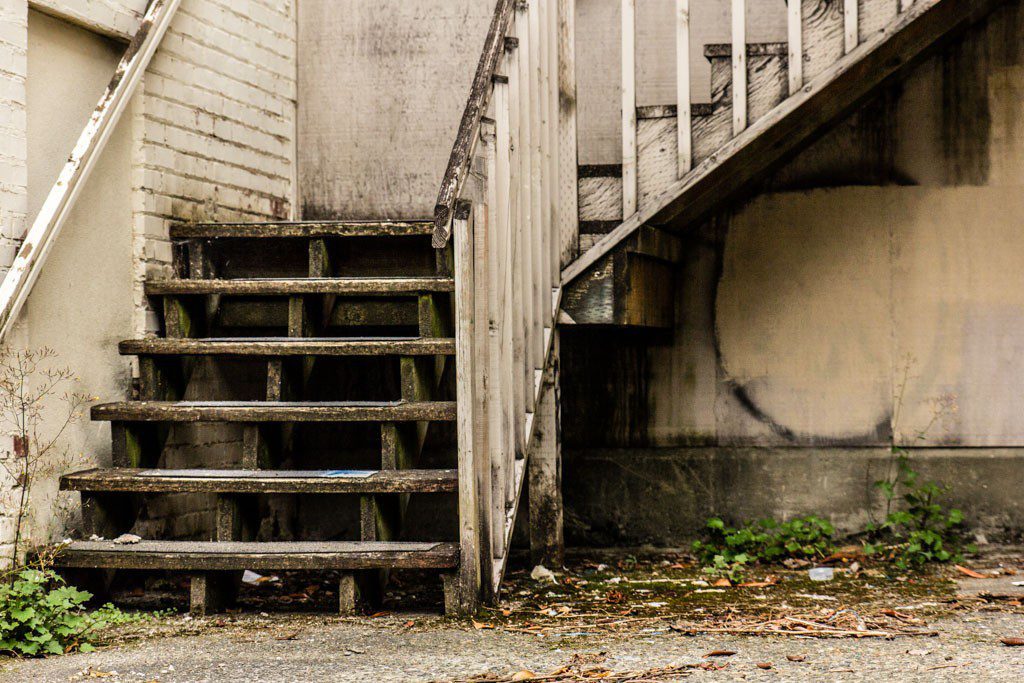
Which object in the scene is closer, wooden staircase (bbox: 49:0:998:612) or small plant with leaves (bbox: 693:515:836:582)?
wooden staircase (bbox: 49:0:998:612)

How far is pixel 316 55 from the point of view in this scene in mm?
5727

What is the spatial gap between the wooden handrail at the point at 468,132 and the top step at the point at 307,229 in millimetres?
994

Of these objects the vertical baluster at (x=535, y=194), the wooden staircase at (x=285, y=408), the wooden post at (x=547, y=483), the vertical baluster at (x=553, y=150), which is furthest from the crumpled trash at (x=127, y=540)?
the vertical baluster at (x=553, y=150)

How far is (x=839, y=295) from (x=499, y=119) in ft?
7.24

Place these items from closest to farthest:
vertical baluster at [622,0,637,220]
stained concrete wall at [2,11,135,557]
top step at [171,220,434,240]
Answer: stained concrete wall at [2,11,135,557] → vertical baluster at [622,0,637,220] → top step at [171,220,434,240]

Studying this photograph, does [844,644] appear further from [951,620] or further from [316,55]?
[316,55]

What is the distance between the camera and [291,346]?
13.8 ft

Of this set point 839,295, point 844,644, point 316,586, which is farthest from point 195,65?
point 844,644

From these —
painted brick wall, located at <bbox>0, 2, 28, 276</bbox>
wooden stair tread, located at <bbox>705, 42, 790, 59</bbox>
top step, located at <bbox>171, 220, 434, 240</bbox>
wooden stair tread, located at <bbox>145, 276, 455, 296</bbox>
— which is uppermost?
wooden stair tread, located at <bbox>705, 42, 790, 59</bbox>

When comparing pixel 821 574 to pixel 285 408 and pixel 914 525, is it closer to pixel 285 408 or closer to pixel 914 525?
pixel 914 525

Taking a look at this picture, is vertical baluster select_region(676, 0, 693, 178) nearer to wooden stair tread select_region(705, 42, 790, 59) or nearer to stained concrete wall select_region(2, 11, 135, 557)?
wooden stair tread select_region(705, 42, 790, 59)

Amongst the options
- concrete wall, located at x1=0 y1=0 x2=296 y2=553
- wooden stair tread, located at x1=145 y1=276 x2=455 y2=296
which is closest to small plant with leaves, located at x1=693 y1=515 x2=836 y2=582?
wooden stair tread, located at x1=145 y1=276 x2=455 y2=296

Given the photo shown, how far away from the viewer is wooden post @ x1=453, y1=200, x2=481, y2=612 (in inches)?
139

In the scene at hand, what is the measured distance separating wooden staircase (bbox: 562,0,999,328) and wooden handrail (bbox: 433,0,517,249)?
2.59 feet
